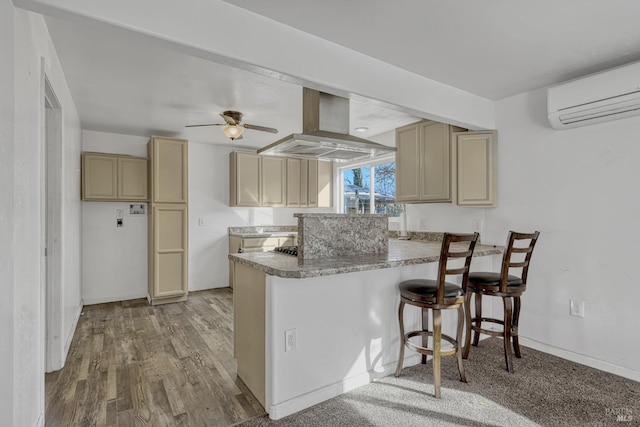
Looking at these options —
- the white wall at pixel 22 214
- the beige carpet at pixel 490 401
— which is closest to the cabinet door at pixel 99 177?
the white wall at pixel 22 214

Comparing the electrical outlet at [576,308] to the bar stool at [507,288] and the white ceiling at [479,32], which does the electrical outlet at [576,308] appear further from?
the white ceiling at [479,32]

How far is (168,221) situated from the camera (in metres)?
4.39

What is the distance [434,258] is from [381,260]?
45cm

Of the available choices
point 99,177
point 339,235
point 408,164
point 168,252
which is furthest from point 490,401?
point 99,177

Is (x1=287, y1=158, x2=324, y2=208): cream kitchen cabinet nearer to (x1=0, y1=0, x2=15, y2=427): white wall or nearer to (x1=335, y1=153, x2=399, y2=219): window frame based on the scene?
(x1=335, y1=153, x2=399, y2=219): window frame

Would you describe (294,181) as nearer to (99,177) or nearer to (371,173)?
(371,173)

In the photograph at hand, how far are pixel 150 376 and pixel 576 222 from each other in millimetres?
3632

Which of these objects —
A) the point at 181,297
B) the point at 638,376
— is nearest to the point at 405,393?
the point at 638,376

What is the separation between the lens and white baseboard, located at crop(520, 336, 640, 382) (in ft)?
7.98

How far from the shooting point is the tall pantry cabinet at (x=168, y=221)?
429 centimetres

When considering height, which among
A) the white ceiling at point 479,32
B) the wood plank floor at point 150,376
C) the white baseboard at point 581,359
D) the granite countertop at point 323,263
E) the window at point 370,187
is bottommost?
the wood plank floor at point 150,376

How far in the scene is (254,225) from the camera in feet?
18.8

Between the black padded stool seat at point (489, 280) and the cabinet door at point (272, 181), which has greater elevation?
the cabinet door at point (272, 181)

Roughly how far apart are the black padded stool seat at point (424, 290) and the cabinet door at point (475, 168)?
52.4 inches
